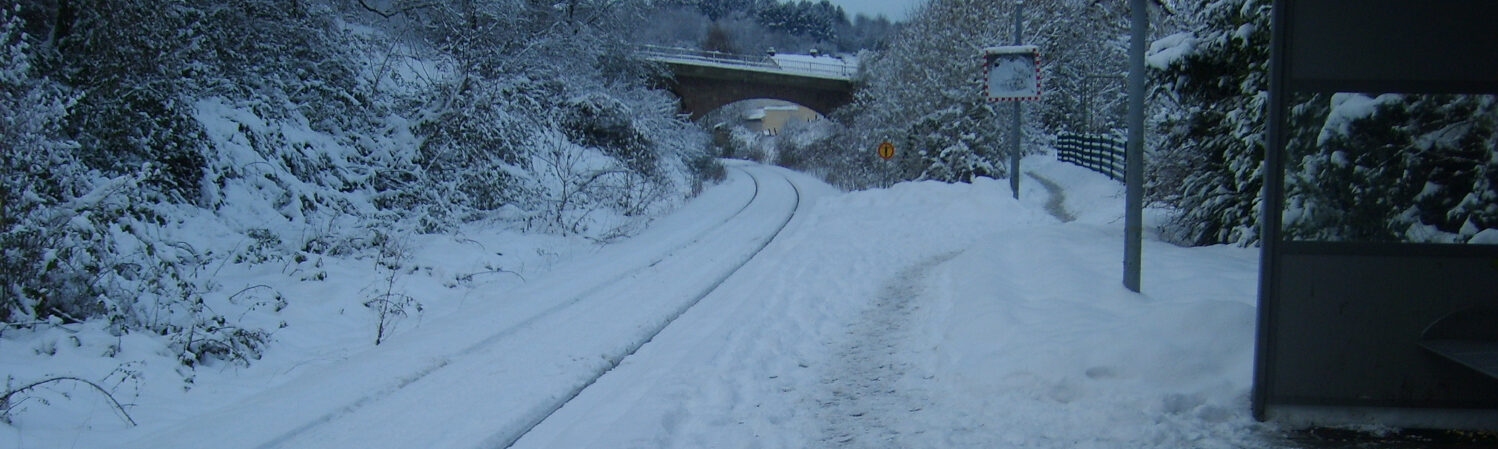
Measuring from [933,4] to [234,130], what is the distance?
26.2 m

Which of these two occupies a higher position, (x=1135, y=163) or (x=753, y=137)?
(x=753, y=137)

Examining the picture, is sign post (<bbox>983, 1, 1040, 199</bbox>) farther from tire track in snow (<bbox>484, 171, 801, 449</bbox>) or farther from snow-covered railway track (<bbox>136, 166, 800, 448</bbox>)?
snow-covered railway track (<bbox>136, 166, 800, 448</bbox>)

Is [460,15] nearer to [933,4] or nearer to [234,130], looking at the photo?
[234,130]

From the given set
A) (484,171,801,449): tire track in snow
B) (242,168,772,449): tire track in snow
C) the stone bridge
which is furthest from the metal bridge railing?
(484,171,801,449): tire track in snow

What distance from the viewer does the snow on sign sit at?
21.5m

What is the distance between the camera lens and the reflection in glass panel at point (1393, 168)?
4684mm

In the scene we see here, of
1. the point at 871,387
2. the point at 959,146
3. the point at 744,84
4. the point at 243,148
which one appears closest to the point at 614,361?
the point at 871,387

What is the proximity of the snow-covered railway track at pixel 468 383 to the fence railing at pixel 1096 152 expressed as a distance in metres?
22.8

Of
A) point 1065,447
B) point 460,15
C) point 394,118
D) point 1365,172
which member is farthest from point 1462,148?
point 460,15

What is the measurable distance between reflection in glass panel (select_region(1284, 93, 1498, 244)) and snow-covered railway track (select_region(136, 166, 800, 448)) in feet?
14.6

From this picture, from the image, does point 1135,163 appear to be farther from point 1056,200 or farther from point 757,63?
point 757,63

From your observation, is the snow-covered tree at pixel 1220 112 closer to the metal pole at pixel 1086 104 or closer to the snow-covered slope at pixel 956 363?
the snow-covered slope at pixel 956 363

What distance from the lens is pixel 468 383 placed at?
675 centimetres

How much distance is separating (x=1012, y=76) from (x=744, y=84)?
2732cm
